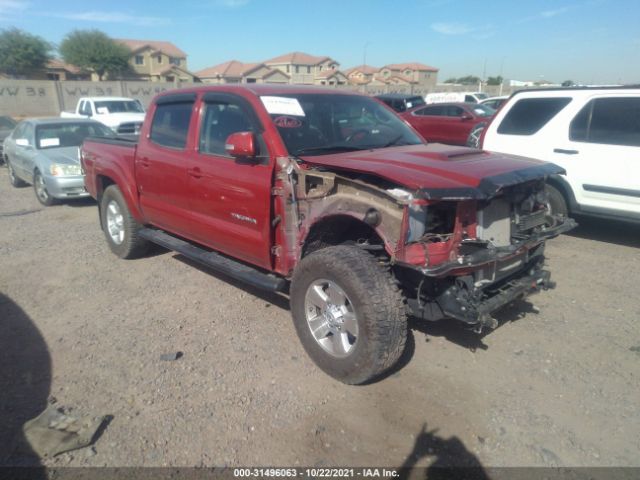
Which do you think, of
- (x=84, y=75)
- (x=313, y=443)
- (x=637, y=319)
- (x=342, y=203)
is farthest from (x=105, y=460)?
(x=84, y=75)

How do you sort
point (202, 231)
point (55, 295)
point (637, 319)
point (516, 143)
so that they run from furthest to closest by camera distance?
point (516, 143)
point (55, 295)
point (202, 231)
point (637, 319)

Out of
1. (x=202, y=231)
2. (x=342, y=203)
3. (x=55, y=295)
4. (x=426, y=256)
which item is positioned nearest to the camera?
(x=426, y=256)

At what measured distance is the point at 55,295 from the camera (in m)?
4.77

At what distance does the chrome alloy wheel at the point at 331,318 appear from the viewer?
10.3 ft

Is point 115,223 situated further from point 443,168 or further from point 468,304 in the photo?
point 468,304

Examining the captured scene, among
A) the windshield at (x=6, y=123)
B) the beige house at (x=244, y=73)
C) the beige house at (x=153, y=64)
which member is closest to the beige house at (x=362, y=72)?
the beige house at (x=244, y=73)

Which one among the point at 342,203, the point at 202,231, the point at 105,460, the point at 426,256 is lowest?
the point at 105,460

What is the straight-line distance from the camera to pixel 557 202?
240 inches

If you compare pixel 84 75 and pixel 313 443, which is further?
pixel 84 75

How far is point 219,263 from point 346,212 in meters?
1.58

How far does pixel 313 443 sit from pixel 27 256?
494 centimetres

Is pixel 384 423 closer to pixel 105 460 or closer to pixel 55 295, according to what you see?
pixel 105 460

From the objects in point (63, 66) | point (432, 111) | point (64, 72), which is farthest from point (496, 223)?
point (63, 66)

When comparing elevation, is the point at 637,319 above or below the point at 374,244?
below
